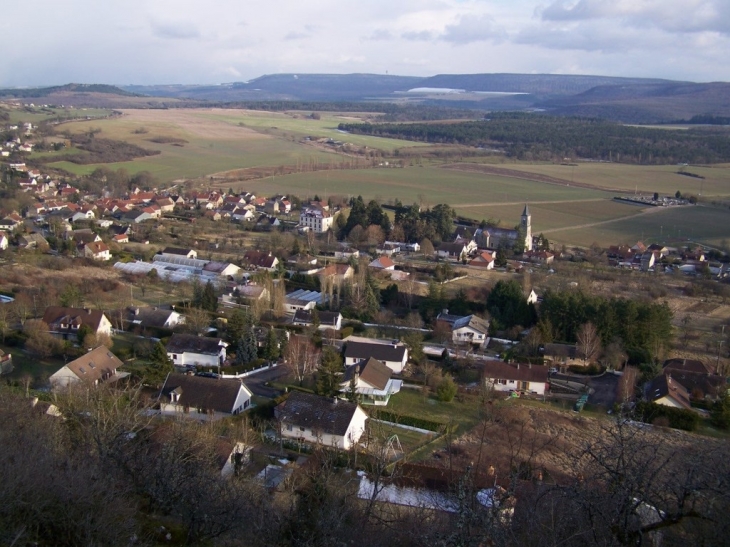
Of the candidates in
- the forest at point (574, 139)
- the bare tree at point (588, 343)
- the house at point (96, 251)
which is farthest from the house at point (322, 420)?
the forest at point (574, 139)

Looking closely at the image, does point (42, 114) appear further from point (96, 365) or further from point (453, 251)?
point (96, 365)

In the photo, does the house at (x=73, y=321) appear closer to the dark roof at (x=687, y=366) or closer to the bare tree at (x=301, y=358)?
the bare tree at (x=301, y=358)

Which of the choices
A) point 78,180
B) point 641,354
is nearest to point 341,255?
point 641,354

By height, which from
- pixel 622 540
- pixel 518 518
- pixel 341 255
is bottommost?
pixel 341 255

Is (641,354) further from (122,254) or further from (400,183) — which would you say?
(400,183)

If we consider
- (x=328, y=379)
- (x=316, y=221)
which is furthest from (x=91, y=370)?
(x=316, y=221)
